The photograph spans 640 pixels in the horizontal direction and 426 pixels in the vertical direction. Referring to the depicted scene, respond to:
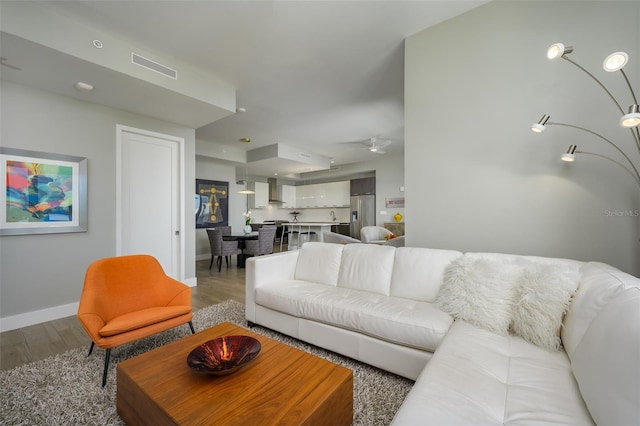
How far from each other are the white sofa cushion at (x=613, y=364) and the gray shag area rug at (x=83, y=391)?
0.96m

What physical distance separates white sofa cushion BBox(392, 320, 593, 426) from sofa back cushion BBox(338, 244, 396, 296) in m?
0.99

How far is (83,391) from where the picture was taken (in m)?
1.70

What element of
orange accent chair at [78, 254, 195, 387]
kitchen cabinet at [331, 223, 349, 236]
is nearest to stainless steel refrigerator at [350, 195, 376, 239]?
kitchen cabinet at [331, 223, 349, 236]

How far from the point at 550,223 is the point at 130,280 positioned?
11.8 feet

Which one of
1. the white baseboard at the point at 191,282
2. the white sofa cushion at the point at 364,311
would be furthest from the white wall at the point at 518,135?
the white baseboard at the point at 191,282

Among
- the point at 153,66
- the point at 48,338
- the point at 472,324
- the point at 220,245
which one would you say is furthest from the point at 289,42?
the point at 220,245

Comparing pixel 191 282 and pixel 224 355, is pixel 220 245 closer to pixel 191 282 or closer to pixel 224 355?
pixel 191 282

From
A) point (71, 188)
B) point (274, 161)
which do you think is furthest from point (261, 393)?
point (274, 161)

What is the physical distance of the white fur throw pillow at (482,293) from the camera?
5.38ft

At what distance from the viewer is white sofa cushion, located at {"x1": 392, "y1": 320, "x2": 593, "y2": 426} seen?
2.99 feet

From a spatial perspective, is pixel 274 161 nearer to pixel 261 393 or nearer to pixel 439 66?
pixel 439 66

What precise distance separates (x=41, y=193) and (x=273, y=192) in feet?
22.7

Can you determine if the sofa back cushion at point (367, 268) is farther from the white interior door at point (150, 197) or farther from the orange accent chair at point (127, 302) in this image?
the white interior door at point (150, 197)

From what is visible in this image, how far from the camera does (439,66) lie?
2.65 metres
